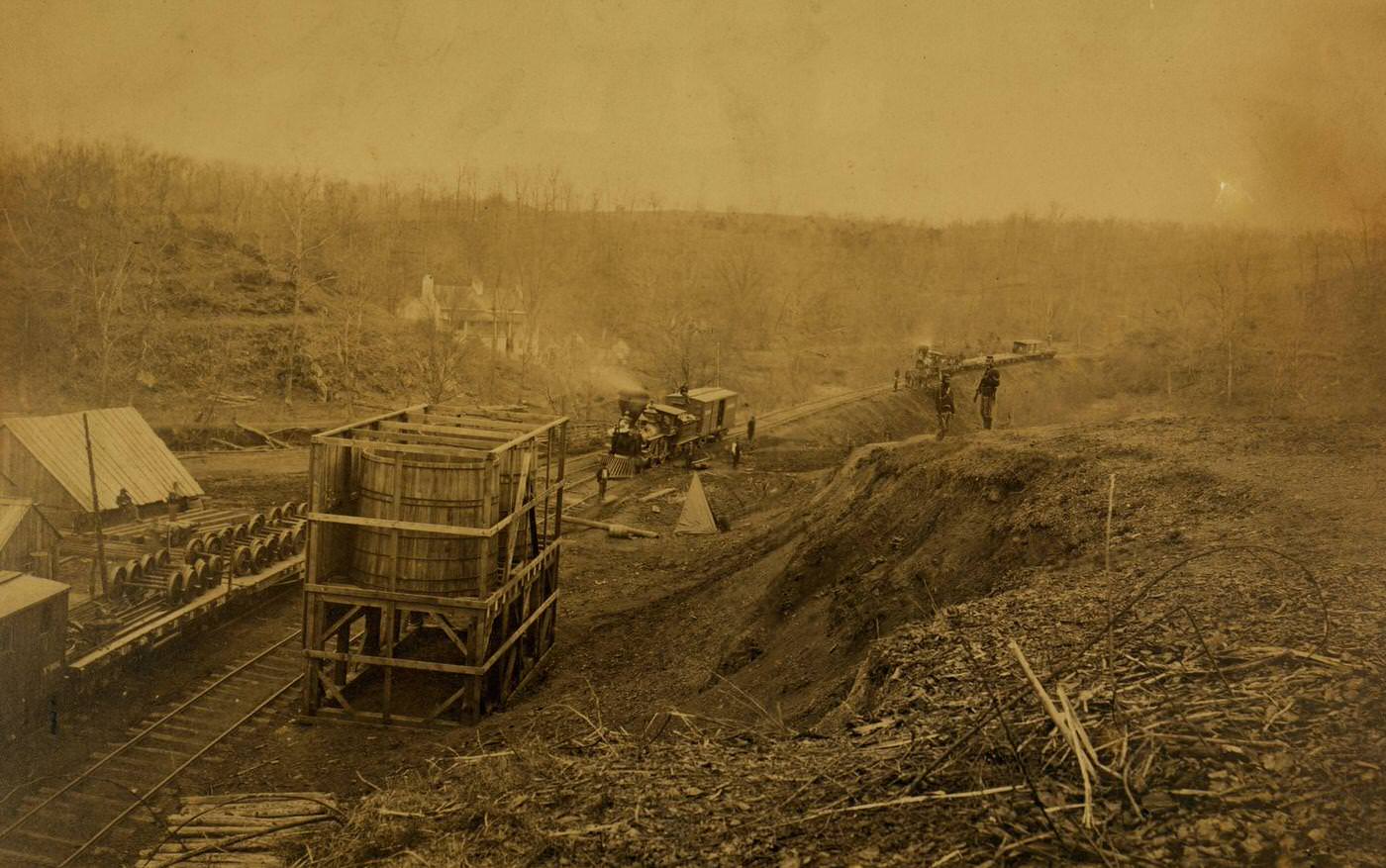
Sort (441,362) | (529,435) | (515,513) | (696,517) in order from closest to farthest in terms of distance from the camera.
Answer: (515,513)
(529,435)
(696,517)
(441,362)

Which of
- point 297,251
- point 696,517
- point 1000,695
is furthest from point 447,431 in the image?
point 297,251

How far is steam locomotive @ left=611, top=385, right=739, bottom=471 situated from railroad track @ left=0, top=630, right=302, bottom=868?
1919cm

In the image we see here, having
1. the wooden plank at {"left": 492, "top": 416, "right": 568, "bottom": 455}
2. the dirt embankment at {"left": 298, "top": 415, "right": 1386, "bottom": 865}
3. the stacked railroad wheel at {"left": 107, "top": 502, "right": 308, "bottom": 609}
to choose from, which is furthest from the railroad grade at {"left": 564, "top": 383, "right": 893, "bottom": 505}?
the dirt embankment at {"left": 298, "top": 415, "right": 1386, "bottom": 865}

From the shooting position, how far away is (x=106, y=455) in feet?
73.9

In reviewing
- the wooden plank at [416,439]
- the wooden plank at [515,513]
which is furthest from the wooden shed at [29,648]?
the wooden plank at [515,513]

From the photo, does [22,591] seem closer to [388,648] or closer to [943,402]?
[388,648]

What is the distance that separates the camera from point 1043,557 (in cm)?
1330

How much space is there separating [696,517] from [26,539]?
15.5 meters

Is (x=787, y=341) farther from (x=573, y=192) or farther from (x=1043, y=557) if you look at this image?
(x=1043, y=557)

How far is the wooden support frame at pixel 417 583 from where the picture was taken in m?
13.6

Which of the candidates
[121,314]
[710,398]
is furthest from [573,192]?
[710,398]

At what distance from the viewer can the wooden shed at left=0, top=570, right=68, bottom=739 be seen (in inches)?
483

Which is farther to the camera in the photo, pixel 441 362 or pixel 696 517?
pixel 441 362

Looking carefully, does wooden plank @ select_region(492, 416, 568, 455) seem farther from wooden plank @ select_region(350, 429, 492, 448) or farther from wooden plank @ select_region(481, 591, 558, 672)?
wooden plank @ select_region(481, 591, 558, 672)
